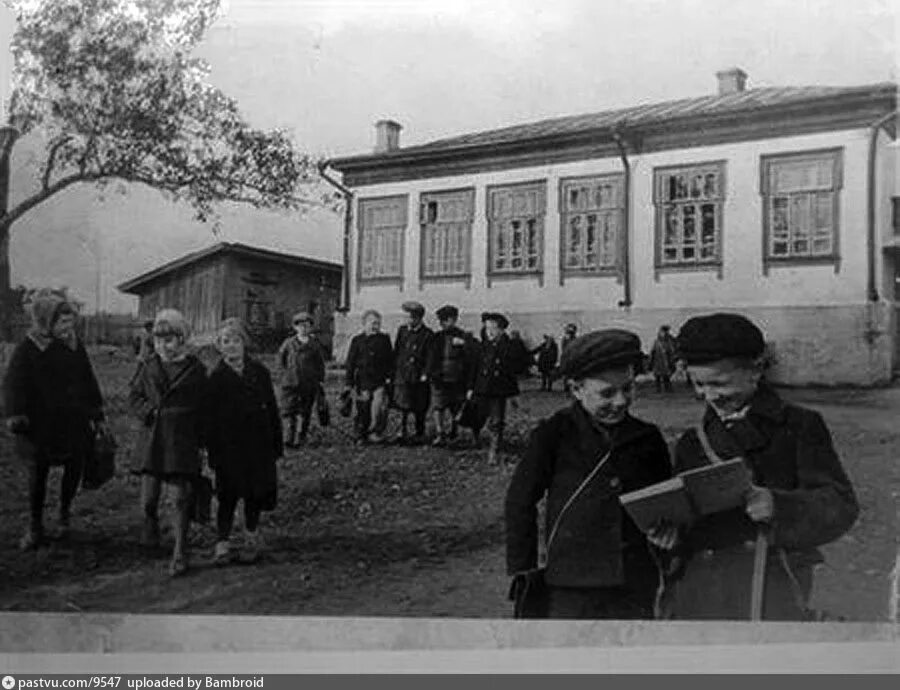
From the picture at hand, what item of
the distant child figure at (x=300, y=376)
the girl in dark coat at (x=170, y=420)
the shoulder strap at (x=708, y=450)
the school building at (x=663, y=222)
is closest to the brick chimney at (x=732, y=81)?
the school building at (x=663, y=222)

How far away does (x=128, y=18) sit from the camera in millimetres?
2250

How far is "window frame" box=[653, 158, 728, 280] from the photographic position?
2154mm

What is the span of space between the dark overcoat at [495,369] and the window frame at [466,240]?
0.17 m

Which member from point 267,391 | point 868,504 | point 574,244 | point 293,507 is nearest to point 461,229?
point 574,244

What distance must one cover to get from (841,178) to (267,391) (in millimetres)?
1349

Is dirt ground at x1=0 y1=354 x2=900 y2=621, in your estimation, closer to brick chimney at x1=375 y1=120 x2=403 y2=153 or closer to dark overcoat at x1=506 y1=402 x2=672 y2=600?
dark overcoat at x1=506 y1=402 x2=672 y2=600

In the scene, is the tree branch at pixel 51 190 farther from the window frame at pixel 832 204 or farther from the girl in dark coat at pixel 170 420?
the window frame at pixel 832 204

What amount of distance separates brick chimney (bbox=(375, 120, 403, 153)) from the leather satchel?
91cm

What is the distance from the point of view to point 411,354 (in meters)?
2.25

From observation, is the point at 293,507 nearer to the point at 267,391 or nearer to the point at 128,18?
the point at 267,391

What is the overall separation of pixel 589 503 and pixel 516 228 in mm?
693

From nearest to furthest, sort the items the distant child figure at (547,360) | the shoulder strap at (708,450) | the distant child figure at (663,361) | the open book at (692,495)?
the open book at (692,495) < the shoulder strap at (708,450) < the distant child figure at (663,361) < the distant child figure at (547,360)

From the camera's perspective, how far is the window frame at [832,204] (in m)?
2.07

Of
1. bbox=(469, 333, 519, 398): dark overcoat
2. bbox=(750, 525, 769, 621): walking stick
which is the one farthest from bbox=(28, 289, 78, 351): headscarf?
bbox=(750, 525, 769, 621): walking stick
